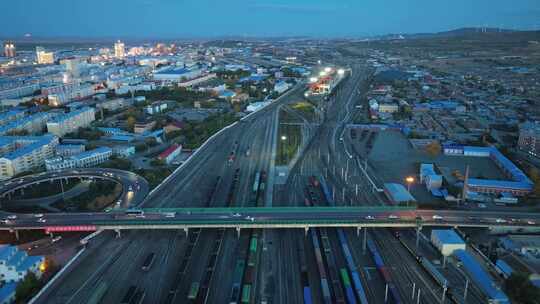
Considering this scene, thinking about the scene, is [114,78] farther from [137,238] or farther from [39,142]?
[137,238]

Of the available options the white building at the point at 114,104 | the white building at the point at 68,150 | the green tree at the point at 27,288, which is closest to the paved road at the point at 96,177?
the white building at the point at 68,150

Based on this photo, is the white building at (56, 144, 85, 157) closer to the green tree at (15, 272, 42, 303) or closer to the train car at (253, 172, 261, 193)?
the train car at (253, 172, 261, 193)

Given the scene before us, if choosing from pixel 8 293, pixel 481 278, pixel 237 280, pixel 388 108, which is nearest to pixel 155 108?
pixel 388 108

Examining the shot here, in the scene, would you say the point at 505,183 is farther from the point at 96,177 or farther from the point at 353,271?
the point at 96,177

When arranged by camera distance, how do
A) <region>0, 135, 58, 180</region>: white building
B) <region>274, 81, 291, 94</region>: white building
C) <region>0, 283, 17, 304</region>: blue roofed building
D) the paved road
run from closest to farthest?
<region>0, 283, 17, 304</region>: blue roofed building
the paved road
<region>0, 135, 58, 180</region>: white building
<region>274, 81, 291, 94</region>: white building

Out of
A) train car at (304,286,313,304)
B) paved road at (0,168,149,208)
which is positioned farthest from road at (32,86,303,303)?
train car at (304,286,313,304)
